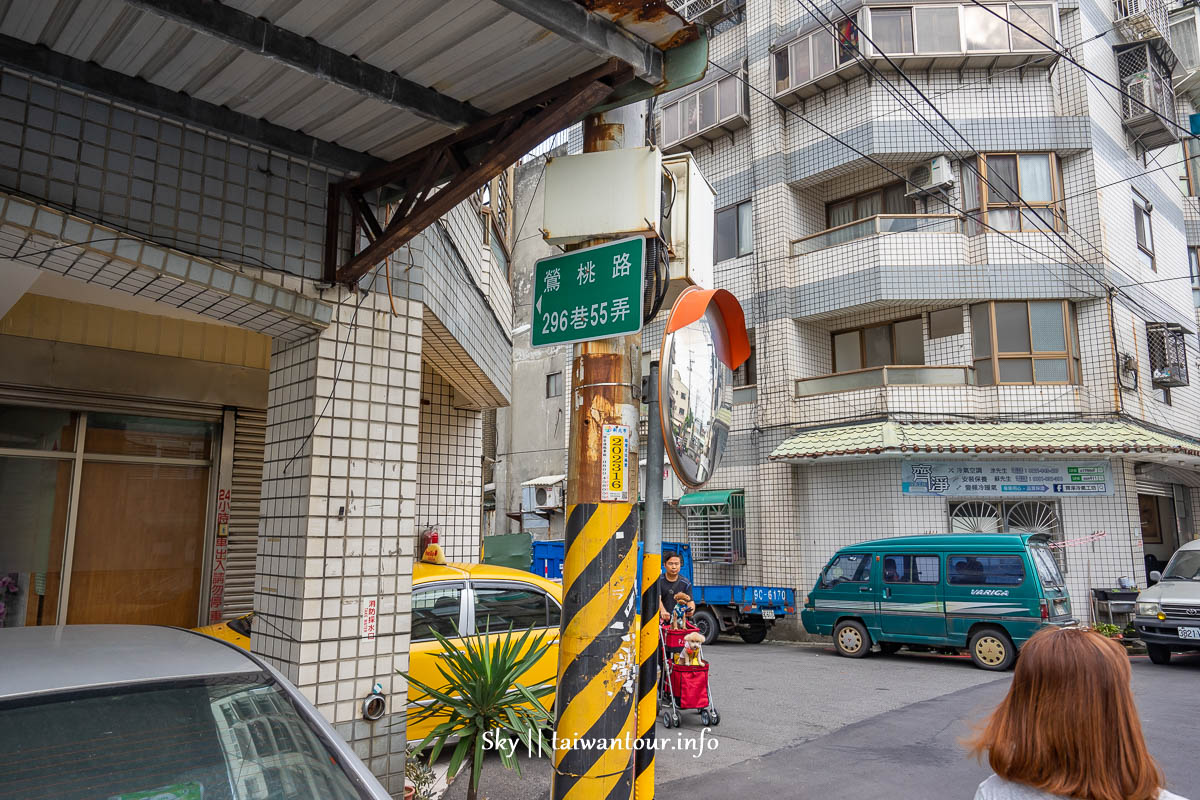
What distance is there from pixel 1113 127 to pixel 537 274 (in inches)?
743

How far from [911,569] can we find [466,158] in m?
11.2

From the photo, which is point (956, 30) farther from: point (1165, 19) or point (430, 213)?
point (430, 213)

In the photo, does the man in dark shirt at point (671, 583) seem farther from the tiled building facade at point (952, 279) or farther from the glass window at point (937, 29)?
the glass window at point (937, 29)

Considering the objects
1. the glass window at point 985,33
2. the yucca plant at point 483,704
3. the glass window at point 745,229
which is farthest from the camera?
the glass window at point 745,229

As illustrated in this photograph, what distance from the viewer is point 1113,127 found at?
707 inches

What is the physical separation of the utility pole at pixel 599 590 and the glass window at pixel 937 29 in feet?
54.0

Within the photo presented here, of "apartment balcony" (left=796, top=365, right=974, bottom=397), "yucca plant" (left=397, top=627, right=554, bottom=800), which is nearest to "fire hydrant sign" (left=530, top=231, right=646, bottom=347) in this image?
"yucca plant" (left=397, top=627, right=554, bottom=800)

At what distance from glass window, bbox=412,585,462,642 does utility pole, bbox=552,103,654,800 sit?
2.80 m

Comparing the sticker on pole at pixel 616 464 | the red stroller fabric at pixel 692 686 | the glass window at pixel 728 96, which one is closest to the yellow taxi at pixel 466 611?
the red stroller fabric at pixel 692 686

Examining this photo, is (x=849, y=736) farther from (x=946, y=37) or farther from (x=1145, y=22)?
(x=1145, y=22)

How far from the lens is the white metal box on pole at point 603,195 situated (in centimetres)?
396

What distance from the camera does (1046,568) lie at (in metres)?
12.6

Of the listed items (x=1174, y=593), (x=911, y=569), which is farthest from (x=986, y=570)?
(x=1174, y=593)

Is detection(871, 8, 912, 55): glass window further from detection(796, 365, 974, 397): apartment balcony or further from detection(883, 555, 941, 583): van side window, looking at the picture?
detection(883, 555, 941, 583): van side window
